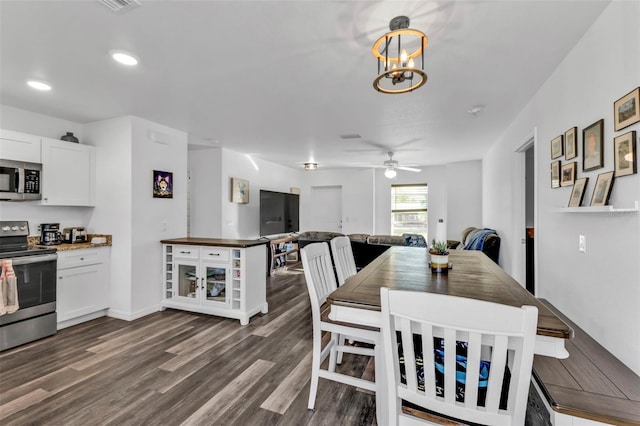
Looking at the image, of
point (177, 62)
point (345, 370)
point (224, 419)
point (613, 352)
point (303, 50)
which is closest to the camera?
point (613, 352)

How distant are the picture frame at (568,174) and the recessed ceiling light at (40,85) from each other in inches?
171

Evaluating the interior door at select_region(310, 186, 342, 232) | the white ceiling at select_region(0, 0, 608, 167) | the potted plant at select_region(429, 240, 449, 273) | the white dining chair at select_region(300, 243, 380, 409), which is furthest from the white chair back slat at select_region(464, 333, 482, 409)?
the interior door at select_region(310, 186, 342, 232)

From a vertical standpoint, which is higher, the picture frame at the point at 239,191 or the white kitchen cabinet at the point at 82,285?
the picture frame at the point at 239,191

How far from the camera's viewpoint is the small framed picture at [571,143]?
6.48 ft

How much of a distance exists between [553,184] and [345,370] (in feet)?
7.39

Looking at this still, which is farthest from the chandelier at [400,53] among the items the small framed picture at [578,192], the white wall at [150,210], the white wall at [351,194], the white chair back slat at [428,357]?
the white wall at [351,194]

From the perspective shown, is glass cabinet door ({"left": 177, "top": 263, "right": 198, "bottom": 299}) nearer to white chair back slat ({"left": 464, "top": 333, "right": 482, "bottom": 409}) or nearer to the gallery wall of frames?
white chair back slat ({"left": 464, "top": 333, "right": 482, "bottom": 409})

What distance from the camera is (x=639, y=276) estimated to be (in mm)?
1373

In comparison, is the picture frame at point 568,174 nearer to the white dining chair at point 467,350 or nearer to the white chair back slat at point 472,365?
the white dining chair at point 467,350

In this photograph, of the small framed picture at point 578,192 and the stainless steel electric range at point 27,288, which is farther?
the stainless steel electric range at point 27,288

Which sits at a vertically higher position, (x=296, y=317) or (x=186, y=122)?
(x=186, y=122)

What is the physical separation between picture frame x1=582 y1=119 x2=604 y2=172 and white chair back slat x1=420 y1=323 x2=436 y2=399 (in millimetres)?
1558

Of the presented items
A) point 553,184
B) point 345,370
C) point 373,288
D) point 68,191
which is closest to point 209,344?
point 345,370

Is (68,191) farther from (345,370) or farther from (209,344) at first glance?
(345,370)
